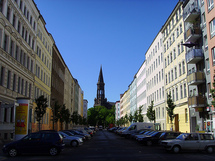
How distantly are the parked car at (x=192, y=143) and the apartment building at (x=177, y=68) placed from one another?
1857 cm

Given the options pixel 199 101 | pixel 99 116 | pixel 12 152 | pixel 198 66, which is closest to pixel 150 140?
pixel 199 101

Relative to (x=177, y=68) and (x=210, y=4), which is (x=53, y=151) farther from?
(x=177, y=68)

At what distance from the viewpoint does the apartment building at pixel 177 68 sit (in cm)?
3884

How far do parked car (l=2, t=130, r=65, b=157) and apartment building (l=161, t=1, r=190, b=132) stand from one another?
24.7 m

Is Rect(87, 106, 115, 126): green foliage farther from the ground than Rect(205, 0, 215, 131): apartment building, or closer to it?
closer to it

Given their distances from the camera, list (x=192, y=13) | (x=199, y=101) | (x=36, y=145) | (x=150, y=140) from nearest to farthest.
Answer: (x=36, y=145) → (x=150, y=140) → (x=199, y=101) → (x=192, y=13)

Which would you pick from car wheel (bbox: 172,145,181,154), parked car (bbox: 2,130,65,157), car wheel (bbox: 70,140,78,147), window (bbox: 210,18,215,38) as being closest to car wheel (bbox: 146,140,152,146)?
car wheel (bbox: 70,140,78,147)

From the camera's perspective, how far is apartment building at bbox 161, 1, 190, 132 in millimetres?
38844

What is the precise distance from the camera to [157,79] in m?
58.2

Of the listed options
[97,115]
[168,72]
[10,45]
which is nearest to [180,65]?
[168,72]

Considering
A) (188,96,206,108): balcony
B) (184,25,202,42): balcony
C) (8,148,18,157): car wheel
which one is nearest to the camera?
(8,148,18,157): car wheel

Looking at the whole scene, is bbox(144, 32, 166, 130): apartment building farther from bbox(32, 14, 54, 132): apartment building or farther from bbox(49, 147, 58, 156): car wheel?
bbox(49, 147, 58, 156): car wheel

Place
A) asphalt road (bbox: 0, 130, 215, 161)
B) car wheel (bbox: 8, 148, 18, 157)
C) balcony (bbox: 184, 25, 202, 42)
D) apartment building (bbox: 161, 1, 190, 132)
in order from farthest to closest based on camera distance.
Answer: apartment building (bbox: 161, 1, 190, 132) < balcony (bbox: 184, 25, 202, 42) < car wheel (bbox: 8, 148, 18, 157) < asphalt road (bbox: 0, 130, 215, 161)

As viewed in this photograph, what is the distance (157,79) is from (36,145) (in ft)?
148
